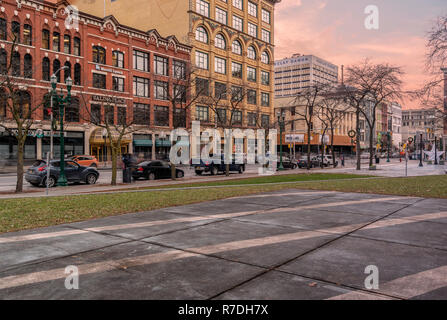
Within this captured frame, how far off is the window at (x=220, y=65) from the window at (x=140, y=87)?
47.6 feet

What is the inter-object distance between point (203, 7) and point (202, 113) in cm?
1794

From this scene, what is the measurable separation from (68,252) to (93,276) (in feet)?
4.61

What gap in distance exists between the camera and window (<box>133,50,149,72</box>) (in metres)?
50.2

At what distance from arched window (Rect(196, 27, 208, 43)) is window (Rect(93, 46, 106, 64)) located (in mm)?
17660

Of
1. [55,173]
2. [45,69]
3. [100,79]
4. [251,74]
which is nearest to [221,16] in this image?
[251,74]

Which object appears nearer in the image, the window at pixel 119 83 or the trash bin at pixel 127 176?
the trash bin at pixel 127 176

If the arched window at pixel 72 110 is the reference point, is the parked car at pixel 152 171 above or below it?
below

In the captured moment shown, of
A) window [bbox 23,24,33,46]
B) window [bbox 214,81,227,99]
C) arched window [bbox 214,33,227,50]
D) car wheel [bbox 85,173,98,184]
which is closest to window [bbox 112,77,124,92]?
window [bbox 23,24,33,46]

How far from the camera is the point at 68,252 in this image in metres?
5.73

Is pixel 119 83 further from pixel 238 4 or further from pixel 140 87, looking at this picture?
pixel 238 4

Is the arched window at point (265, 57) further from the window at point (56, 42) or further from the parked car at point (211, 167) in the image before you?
the parked car at point (211, 167)

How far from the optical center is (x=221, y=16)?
62.3 metres

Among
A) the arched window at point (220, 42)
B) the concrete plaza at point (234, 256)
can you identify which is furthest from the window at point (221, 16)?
the concrete plaza at point (234, 256)

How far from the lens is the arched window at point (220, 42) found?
61550mm
